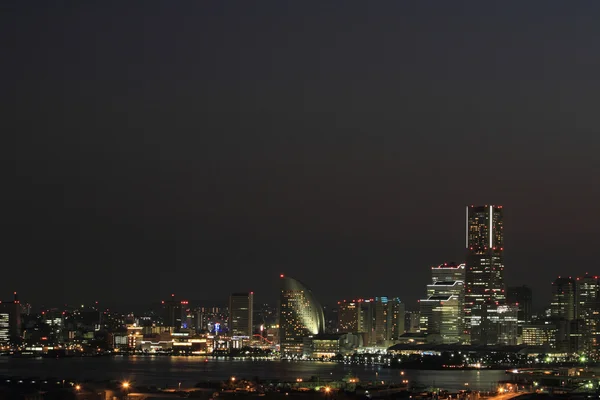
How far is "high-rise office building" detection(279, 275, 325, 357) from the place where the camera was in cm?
12112

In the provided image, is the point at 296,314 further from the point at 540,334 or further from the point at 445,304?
the point at 540,334

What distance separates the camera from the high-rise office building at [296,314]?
121125mm

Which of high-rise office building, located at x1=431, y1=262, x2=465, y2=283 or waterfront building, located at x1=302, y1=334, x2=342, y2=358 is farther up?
high-rise office building, located at x1=431, y1=262, x2=465, y2=283

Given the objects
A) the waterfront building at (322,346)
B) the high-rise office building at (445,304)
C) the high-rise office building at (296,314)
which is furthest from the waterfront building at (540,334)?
the high-rise office building at (296,314)

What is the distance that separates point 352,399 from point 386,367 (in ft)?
179

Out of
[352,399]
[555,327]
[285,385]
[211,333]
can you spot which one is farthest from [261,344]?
[352,399]

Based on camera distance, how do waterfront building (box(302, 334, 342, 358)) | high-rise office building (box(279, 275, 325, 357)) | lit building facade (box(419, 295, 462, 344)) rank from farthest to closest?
1. lit building facade (box(419, 295, 462, 344))
2. high-rise office building (box(279, 275, 325, 357))
3. waterfront building (box(302, 334, 342, 358))

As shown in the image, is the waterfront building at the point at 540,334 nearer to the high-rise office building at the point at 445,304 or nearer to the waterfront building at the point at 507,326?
the waterfront building at the point at 507,326

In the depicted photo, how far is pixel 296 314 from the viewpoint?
121750mm

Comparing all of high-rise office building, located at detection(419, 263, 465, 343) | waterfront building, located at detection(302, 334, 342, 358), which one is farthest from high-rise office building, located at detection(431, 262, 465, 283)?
waterfront building, located at detection(302, 334, 342, 358)

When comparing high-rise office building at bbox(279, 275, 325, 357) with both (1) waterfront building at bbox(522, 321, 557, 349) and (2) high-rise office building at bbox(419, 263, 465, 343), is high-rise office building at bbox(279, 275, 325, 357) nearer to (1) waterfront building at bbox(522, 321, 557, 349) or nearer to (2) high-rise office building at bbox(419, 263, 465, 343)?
(2) high-rise office building at bbox(419, 263, 465, 343)

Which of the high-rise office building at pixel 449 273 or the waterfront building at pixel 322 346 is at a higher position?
the high-rise office building at pixel 449 273

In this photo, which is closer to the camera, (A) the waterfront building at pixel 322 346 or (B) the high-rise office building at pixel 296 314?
(A) the waterfront building at pixel 322 346

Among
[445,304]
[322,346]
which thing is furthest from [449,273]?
[322,346]
